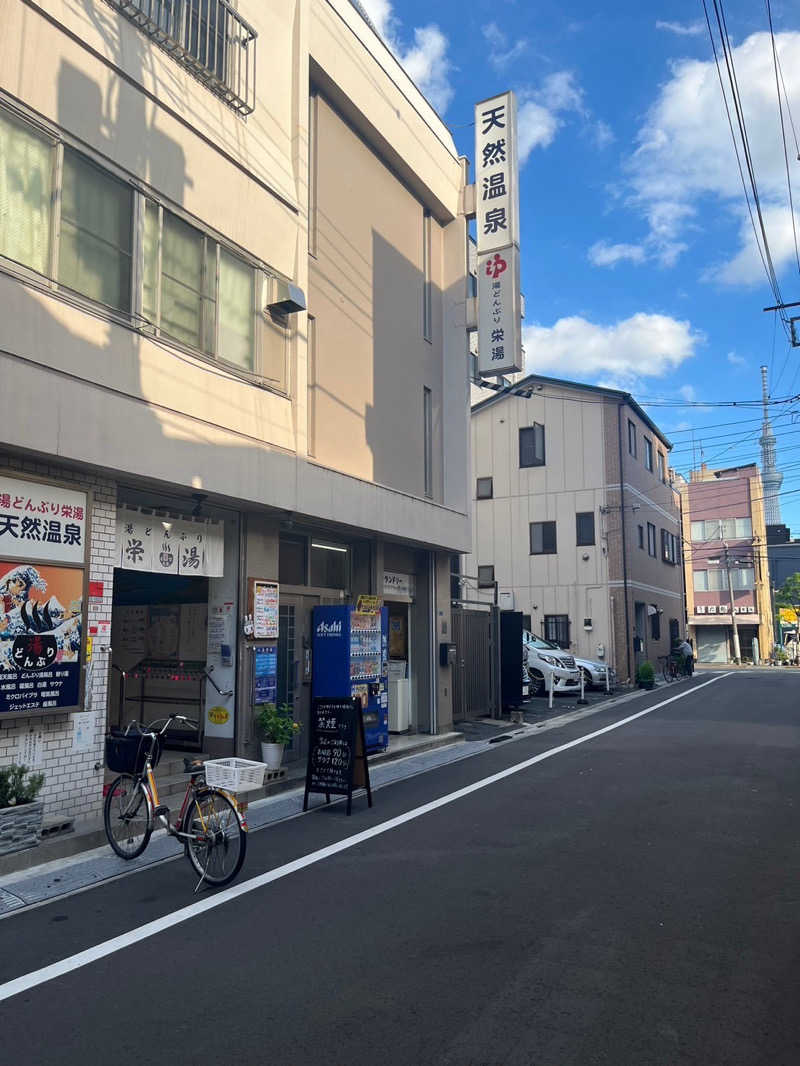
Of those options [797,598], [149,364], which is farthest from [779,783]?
[797,598]

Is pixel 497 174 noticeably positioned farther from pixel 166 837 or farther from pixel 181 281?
pixel 166 837

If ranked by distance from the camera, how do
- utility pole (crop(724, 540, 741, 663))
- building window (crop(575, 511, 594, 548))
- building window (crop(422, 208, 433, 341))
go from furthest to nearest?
1. utility pole (crop(724, 540, 741, 663))
2. building window (crop(575, 511, 594, 548))
3. building window (crop(422, 208, 433, 341))

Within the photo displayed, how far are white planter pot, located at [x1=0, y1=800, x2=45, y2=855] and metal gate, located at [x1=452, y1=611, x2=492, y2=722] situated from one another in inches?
407

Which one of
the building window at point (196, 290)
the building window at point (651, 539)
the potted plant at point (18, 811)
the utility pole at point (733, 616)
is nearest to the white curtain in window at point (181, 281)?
the building window at point (196, 290)

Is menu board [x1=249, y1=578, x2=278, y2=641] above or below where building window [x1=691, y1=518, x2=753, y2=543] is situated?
below

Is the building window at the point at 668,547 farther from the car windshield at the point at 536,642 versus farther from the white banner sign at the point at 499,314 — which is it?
the white banner sign at the point at 499,314

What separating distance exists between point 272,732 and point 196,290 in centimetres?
543

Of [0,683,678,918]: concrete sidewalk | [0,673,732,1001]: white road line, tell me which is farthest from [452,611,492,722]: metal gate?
[0,673,732,1001]: white road line

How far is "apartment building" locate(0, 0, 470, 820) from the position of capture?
25.9 ft

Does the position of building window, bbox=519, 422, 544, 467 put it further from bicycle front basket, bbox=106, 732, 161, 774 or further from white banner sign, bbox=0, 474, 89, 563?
bicycle front basket, bbox=106, 732, 161, 774

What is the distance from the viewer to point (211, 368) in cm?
1001

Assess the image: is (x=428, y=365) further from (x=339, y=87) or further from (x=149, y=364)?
(x=149, y=364)

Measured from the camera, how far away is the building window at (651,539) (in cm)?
3466

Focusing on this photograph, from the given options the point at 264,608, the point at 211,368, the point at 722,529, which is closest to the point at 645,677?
the point at 264,608
